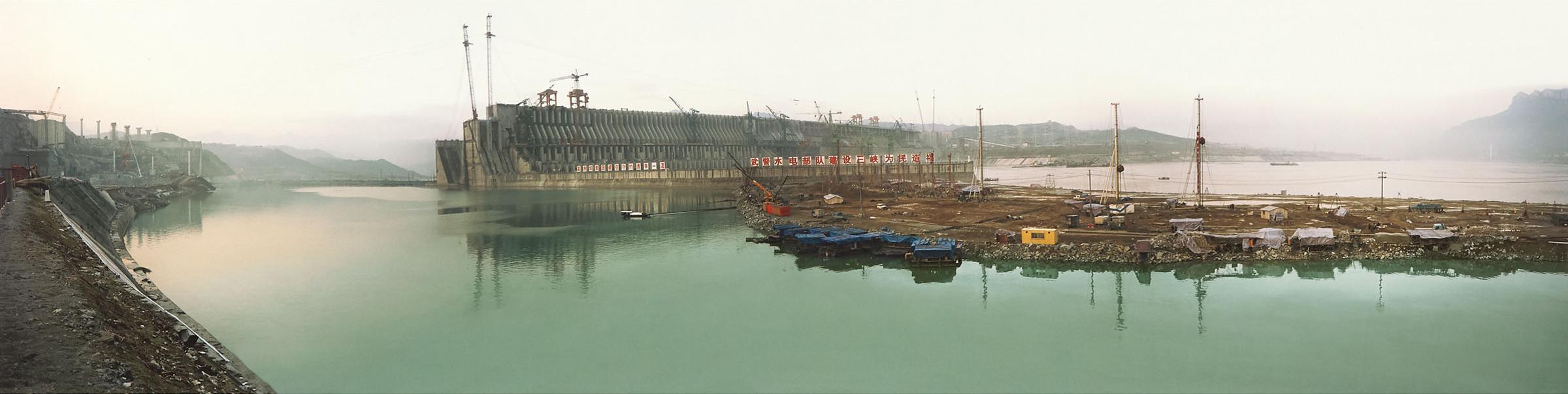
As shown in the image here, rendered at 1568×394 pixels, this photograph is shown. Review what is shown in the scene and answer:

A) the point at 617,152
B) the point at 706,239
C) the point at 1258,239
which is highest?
the point at 617,152

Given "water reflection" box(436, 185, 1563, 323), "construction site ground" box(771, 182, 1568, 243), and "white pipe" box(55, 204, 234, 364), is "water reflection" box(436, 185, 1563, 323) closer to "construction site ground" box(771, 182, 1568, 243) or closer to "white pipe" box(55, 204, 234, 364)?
"construction site ground" box(771, 182, 1568, 243)

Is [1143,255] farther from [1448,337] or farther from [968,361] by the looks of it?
[968,361]

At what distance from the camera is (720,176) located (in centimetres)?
10650

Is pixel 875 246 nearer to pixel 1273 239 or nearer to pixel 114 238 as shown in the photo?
pixel 1273 239

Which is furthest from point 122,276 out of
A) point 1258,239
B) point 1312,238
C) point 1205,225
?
point 1205,225

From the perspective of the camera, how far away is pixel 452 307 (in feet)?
91.0

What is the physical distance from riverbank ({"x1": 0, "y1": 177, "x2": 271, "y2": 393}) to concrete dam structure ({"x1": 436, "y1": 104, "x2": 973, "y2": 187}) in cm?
7816

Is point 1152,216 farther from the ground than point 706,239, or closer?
farther from the ground

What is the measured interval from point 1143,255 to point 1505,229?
76.0 ft

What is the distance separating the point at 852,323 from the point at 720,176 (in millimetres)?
82921

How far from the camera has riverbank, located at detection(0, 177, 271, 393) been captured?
43.7 feet

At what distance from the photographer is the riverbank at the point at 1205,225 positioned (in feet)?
112

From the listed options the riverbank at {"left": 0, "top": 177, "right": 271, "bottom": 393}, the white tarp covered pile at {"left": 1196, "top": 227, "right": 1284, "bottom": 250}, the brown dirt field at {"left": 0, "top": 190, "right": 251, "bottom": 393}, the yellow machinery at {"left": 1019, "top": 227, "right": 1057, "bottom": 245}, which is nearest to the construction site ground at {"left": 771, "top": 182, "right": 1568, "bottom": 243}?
the yellow machinery at {"left": 1019, "top": 227, "right": 1057, "bottom": 245}

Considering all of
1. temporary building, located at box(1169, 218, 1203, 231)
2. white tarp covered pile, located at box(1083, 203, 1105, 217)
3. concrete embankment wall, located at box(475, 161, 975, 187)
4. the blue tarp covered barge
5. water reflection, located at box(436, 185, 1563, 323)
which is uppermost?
concrete embankment wall, located at box(475, 161, 975, 187)
